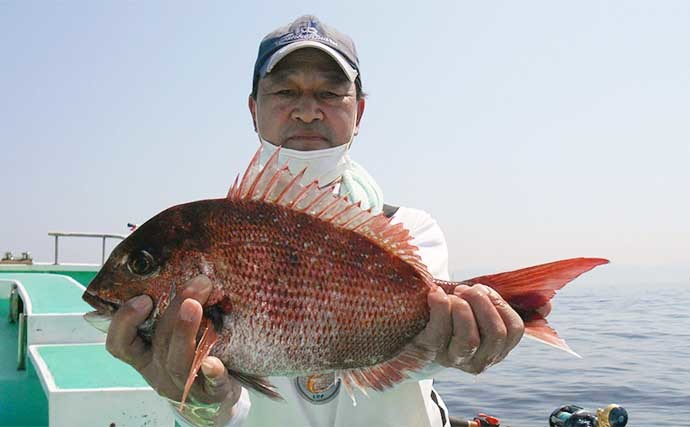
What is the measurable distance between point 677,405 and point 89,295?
10.8 metres

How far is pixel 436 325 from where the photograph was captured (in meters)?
2.53

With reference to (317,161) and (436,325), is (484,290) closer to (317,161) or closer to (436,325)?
(436,325)

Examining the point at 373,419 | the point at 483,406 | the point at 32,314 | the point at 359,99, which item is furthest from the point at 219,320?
the point at 483,406

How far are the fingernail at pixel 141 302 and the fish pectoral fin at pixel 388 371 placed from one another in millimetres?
791

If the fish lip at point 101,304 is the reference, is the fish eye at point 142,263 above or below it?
above

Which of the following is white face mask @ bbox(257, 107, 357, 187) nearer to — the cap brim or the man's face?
the man's face

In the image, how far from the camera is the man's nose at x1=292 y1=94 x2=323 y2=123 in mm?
3504

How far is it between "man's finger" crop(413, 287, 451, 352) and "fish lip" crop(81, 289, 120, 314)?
1198 mm

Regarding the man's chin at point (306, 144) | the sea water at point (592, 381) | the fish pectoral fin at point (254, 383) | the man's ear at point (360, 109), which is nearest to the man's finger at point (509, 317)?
the fish pectoral fin at point (254, 383)

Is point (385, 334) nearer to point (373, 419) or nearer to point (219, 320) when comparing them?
point (219, 320)

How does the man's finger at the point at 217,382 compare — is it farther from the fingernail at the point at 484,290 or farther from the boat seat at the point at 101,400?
the boat seat at the point at 101,400

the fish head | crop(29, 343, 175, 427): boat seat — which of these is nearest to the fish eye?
the fish head

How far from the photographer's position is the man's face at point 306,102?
11.6ft

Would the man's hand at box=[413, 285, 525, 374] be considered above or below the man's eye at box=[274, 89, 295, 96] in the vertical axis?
below
